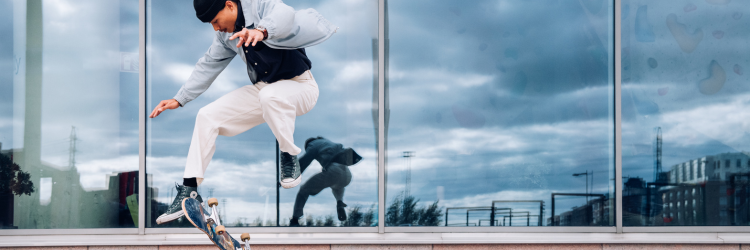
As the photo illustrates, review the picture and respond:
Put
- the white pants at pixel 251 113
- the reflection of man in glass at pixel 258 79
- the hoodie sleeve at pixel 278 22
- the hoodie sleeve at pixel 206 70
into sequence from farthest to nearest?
the hoodie sleeve at pixel 206 70
the white pants at pixel 251 113
the reflection of man in glass at pixel 258 79
the hoodie sleeve at pixel 278 22

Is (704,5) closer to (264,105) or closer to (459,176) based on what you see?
(459,176)

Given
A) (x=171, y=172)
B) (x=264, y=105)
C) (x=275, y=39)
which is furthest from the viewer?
(x=171, y=172)

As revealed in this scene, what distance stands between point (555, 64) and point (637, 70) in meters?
0.93

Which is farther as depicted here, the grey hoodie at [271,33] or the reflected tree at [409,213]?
the reflected tree at [409,213]

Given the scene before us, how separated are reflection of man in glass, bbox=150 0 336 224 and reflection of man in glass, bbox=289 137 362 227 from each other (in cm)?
190

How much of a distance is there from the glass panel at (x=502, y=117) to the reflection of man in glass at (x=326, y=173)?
1.61 ft

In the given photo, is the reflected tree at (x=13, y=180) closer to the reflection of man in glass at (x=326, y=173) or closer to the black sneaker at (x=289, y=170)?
the reflection of man in glass at (x=326, y=173)

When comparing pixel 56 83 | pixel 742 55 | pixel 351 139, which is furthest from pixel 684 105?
pixel 56 83

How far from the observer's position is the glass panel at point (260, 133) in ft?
18.2

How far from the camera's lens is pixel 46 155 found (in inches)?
221

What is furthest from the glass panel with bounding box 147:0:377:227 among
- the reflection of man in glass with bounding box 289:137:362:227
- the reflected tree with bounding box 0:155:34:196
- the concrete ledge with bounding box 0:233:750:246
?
the reflected tree with bounding box 0:155:34:196

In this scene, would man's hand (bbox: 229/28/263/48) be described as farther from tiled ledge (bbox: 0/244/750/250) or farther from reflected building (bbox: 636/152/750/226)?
reflected building (bbox: 636/152/750/226)

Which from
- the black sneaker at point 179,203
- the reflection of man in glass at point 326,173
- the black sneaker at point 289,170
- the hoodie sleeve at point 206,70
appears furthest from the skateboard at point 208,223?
the reflection of man in glass at point 326,173

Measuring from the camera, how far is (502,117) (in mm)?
5625
